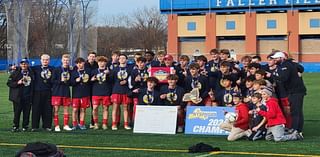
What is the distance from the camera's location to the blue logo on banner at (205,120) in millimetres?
13773

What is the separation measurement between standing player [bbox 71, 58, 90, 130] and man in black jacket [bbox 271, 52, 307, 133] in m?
4.47

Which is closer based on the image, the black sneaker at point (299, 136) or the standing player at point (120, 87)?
the black sneaker at point (299, 136)

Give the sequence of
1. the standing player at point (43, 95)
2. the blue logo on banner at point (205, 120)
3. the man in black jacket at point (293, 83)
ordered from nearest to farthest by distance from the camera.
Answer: the man in black jacket at point (293, 83)
the blue logo on banner at point (205, 120)
the standing player at point (43, 95)

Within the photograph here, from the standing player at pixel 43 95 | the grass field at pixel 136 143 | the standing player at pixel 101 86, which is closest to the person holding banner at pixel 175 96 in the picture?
the grass field at pixel 136 143

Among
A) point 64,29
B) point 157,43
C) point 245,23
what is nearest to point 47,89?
point 245,23

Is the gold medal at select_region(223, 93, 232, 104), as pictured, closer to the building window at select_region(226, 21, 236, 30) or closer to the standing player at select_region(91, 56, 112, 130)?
the standing player at select_region(91, 56, 112, 130)

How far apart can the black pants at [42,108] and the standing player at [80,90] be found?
1.86 ft

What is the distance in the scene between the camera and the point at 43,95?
15.0 metres

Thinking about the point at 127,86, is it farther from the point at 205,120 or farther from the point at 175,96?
the point at 205,120

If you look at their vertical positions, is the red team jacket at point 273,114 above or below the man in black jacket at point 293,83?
below

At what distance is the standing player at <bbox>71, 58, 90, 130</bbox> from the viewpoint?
49.6 ft

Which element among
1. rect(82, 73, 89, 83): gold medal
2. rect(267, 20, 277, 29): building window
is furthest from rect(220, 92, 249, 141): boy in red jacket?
rect(267, 20, 277, 29): building window

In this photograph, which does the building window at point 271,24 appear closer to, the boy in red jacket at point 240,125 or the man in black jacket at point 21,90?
the man in black jacket at point 21,90

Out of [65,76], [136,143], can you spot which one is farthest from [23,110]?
[136,143]
